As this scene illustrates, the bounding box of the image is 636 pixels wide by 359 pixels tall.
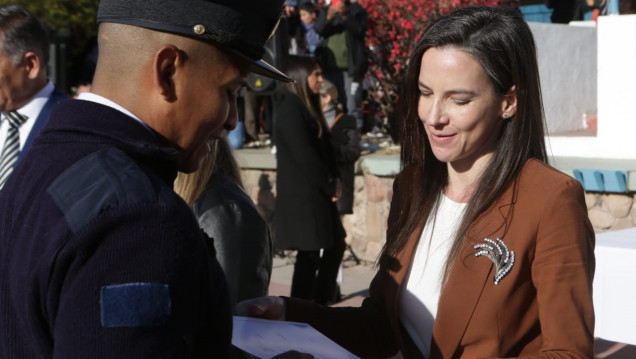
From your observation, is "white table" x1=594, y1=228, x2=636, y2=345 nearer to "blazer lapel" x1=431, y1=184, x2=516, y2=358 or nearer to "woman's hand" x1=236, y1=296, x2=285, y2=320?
"blazer lapel" x1=431, y1=184, x2=516, y2=358

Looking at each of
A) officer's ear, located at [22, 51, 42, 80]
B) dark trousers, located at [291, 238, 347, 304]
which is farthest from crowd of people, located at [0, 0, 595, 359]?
dark trousers, located at [291, 238, 347, 304]

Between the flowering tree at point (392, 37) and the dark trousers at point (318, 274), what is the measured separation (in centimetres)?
320

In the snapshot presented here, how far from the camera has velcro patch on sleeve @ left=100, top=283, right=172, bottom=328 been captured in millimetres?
1192

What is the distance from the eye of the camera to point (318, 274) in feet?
22.8

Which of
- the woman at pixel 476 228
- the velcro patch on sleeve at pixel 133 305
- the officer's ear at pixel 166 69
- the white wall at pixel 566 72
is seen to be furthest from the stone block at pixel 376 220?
the velcro patch on sleeve at pixel 133 305

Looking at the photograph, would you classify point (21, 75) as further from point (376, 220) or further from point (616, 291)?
point (376, 220)

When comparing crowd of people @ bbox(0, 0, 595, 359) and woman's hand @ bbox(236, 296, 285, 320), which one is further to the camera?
woman's hand @ bbox(236, 296, 285, 320)

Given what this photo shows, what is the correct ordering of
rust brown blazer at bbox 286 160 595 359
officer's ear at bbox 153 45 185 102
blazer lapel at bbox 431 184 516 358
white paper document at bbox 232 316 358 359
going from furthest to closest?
blazer lapel at bbox 431 184 516 358 → rust brown blazer at bbox 286 160 595 359 → white paper document at bbox 232 316 358 359 → officer's ear at bbox 153 45 185 102

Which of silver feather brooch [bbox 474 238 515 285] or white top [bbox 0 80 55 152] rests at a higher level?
white top [bbox 0 80 55 152]

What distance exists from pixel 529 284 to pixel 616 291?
117 centimetres

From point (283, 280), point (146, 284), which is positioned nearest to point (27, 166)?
point (146, 284)

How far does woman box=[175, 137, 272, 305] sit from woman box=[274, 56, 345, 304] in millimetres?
3615

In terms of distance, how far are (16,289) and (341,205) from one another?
20.3 ft

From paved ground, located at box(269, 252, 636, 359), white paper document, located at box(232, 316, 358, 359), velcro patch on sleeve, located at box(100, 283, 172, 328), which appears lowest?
paved ground, located at box(269, 252, 636, 359)
